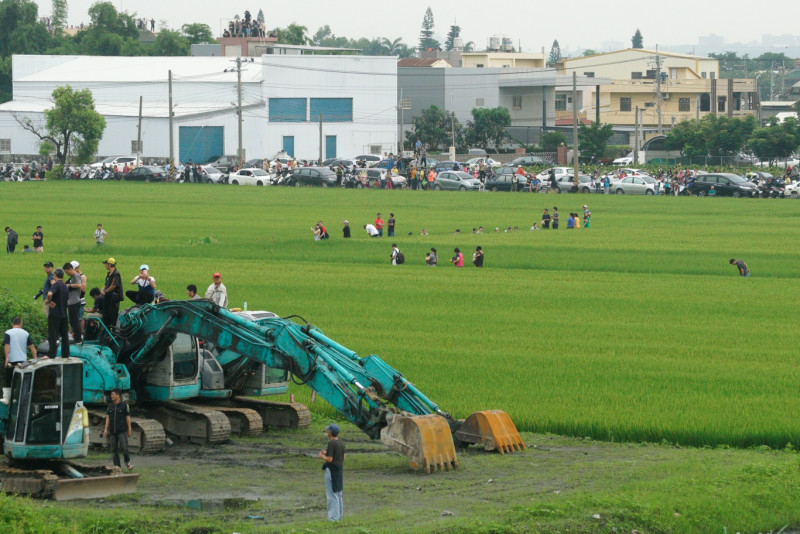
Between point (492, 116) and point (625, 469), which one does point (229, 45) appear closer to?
point (492, 116)

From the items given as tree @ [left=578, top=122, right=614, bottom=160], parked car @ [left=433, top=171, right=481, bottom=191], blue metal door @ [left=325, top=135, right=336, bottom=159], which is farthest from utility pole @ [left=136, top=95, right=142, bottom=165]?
tree @ [left=578, top=122, right=614, bottom=160]

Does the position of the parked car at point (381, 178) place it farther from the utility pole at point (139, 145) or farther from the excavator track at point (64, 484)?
the excavator track at point (64, 484)

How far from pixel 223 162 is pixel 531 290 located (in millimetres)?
74946

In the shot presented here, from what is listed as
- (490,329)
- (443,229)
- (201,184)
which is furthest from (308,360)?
(201,184)

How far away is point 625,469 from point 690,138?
101702mm

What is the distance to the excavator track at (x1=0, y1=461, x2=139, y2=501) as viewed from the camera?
16594 mm

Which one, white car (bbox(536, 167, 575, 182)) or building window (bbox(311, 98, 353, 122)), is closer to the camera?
white car (bbox(536, 167, 575, 182))

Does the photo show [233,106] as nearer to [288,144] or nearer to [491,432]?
[288,144]

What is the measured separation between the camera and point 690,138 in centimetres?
11575

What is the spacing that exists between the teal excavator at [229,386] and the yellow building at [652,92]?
12507cm

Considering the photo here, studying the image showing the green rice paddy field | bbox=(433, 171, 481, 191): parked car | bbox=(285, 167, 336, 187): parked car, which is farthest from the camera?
bbox=(285, 167, 336, 187): parked car

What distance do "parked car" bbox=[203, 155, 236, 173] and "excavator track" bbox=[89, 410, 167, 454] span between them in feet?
278

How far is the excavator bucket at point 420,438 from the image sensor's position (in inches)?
701

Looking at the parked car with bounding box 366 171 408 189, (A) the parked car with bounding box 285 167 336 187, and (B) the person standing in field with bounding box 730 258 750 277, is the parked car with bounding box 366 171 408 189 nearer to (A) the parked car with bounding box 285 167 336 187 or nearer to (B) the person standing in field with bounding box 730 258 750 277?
(A) the parked car with bounding box 285 167 336 187
